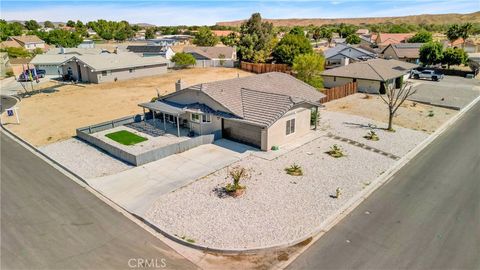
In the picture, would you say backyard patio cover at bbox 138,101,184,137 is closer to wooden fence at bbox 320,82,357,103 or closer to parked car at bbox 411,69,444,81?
wooden fence at bbox 320,82,357,103

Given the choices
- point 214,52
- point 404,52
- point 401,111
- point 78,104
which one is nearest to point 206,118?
point 78,104

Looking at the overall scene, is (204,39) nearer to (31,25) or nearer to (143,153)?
(143,153)

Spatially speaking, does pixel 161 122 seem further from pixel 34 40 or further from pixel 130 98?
pixel 34 40

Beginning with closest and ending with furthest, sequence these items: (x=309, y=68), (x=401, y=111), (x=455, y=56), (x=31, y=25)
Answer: (x=401, y=111), (x=309, y=68), (x=455, y=56), (x=31, y=25)

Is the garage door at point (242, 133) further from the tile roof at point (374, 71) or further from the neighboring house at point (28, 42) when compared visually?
the neighboring house at point (28, 42)

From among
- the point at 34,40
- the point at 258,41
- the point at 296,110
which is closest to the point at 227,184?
the point at 296,110

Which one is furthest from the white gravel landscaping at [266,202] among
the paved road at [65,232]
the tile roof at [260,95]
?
the tile roof at [260,95]
